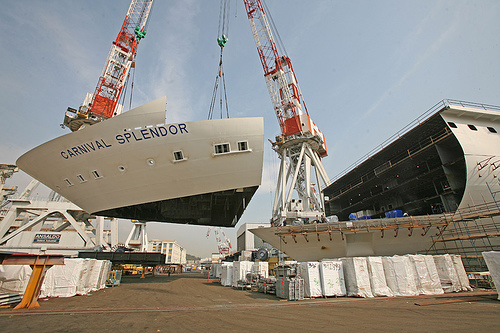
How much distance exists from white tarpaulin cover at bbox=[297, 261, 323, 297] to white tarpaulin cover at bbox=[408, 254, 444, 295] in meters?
4.84

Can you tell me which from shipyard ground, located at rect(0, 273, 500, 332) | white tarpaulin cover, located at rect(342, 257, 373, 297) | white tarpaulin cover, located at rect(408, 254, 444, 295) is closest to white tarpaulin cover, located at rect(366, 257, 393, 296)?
white tarpaulin cover, located at rect(342, 257, 373, 297)

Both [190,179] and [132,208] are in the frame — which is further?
[132,208]

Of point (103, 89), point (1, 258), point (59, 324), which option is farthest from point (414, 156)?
point (103, 89)

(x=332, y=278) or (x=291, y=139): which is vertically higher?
(x=291, y=139)

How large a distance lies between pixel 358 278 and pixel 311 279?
225cm

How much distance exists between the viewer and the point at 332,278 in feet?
36.9

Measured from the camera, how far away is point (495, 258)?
27.8 ft

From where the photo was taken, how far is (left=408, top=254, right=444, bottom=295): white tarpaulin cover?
436 inches

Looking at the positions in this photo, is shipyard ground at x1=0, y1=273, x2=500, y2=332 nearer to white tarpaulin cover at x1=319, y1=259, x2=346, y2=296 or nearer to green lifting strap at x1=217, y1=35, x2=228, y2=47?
white tarpaulin cover at x1=319, y1=259, x2=346, y2=296

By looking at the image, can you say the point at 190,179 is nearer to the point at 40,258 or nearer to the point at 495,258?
the point at 40,258

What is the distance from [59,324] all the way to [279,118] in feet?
115

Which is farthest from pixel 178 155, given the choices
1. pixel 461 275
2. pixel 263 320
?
pixel 461 275

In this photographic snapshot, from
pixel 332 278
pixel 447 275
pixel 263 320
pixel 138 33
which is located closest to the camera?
pixel 263 320

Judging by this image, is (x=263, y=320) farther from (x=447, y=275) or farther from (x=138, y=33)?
(x=138, y=33)
